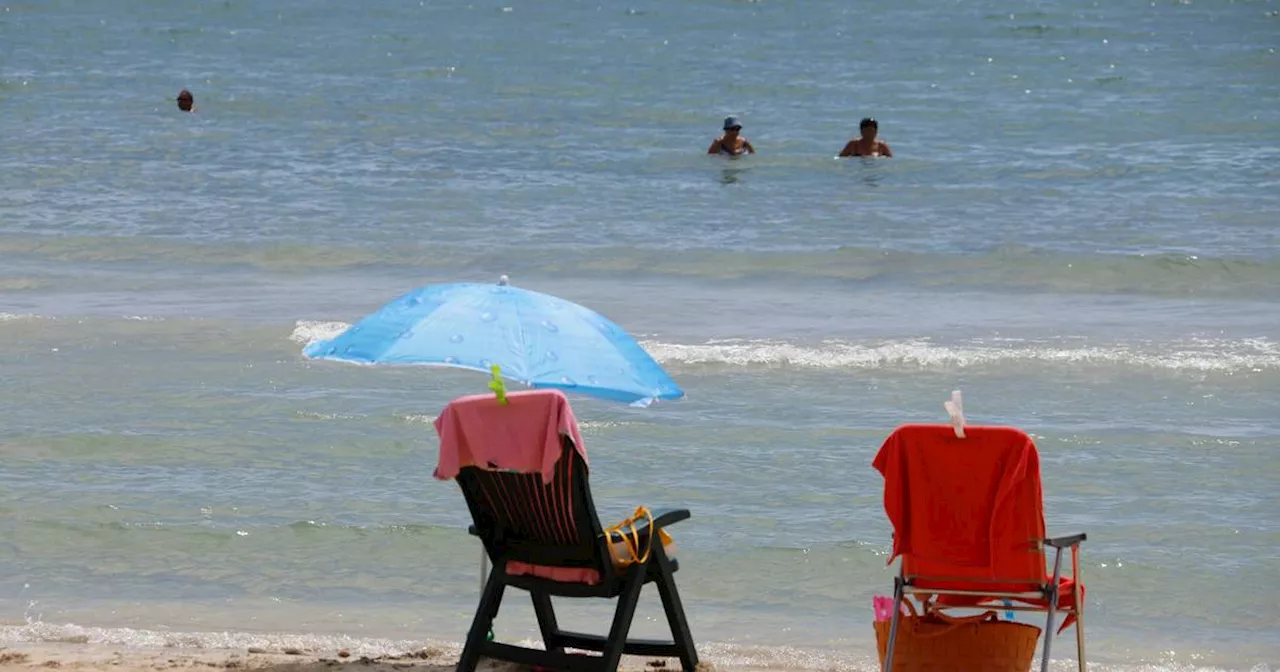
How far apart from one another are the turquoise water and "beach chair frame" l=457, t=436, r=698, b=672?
2.33ft

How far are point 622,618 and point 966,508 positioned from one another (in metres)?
0.95

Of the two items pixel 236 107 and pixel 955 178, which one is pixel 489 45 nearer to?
pixel 236 107

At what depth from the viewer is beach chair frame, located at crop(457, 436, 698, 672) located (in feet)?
15.5

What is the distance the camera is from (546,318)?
493 centimetres

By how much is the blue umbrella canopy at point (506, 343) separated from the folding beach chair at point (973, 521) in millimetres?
673

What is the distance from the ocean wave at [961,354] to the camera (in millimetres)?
10062

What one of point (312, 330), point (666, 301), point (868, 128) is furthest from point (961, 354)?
point (868, 128)

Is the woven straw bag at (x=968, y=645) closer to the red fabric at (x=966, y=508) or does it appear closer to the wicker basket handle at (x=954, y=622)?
the wicker basket handle at (x=954, y=622)

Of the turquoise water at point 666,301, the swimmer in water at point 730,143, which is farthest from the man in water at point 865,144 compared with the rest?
the swimmer in water at point 730,143

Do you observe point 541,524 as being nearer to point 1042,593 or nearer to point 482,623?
point 482,623

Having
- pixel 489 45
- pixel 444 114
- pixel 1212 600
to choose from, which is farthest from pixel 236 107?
pixel 1212 600

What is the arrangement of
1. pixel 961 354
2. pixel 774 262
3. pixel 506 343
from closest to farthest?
pixel 506 343 < pixel 961 354 < pixel 774 262

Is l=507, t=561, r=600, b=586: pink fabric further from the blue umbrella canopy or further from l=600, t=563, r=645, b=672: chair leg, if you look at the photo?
the blue umbrella canopy

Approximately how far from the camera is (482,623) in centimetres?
489
